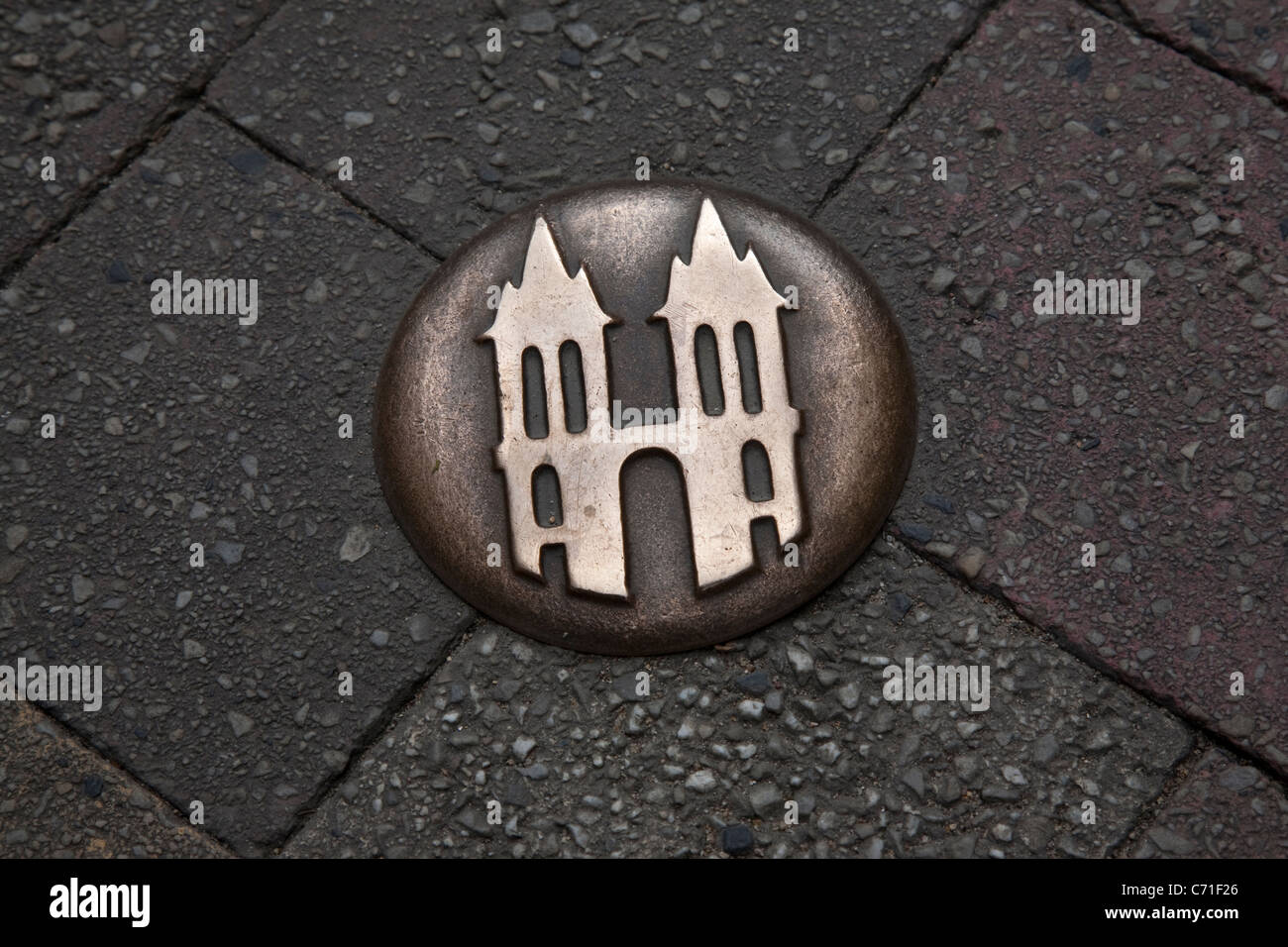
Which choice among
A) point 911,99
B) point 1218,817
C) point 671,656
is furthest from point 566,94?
point 1218,817

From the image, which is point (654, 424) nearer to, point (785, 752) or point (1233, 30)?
point (785, 752)

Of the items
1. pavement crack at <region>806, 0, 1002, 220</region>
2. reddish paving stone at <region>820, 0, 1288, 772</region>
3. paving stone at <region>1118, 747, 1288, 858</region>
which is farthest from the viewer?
pavement crack at <region>806, 0, 1002, 220</region>

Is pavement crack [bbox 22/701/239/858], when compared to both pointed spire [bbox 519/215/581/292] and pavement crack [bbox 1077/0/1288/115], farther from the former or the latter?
pavement crack [bbox 1077/0/1288/115]

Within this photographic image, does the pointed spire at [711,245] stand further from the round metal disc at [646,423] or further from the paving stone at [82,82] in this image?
the paving stone at [82,82]

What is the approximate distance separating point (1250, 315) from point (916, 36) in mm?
833

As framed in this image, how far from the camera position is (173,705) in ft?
6.56

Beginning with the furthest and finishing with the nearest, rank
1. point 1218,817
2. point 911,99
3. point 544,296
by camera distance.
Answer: point 911,99 → point 544,296 → point 1218,817

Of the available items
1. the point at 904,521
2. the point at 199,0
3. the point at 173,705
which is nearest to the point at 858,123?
the point at 904,521

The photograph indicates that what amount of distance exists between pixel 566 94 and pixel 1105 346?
114 centimetres

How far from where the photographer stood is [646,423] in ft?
6.49

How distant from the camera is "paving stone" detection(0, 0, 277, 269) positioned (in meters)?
2.29

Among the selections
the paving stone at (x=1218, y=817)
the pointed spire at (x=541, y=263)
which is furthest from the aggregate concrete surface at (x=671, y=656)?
the pointed spire at (x=541, y=263)

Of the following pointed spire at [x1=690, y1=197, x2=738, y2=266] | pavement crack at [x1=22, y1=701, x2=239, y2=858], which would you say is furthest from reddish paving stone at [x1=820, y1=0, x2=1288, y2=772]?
pavement crack at [x1=22, y1=701, x2=239, y2=858]

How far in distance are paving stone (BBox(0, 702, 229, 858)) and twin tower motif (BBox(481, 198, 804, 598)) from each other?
75 cm
